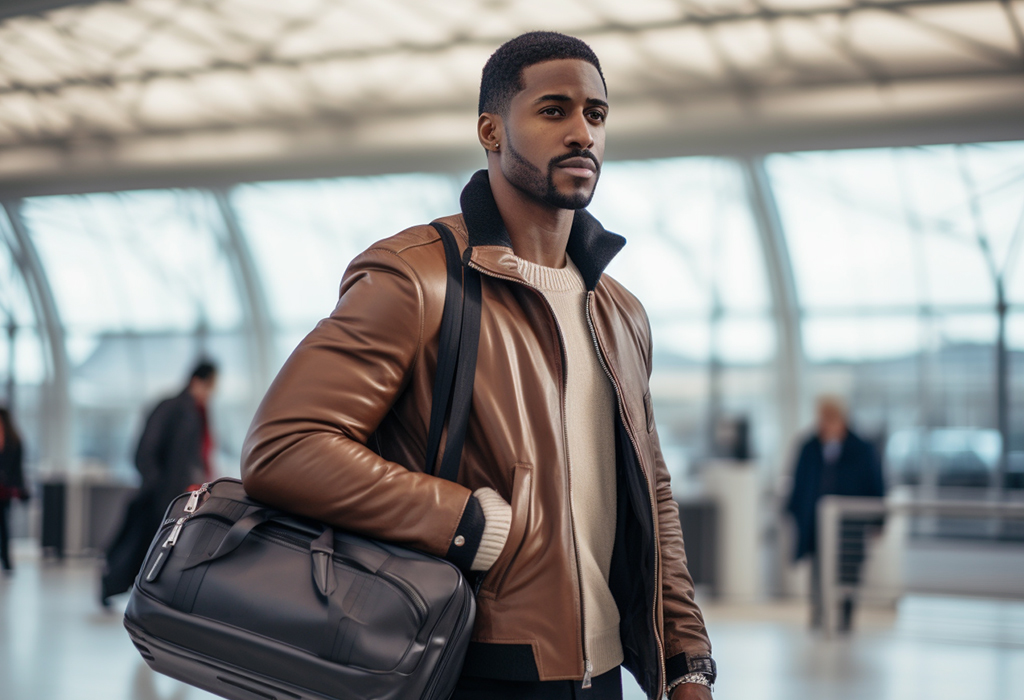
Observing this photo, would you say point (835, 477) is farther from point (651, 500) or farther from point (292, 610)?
point (292, 610)

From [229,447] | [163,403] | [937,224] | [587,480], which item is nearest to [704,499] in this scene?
[163,403]

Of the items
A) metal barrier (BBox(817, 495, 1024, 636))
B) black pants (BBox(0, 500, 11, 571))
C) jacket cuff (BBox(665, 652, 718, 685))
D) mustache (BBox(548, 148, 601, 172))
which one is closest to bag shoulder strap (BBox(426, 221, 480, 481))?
mustache (BBox(548, 148, 601, 172))

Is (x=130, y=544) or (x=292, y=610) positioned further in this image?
(x=130, y=544)

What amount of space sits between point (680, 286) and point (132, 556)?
481 inches

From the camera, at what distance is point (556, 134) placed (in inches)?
71.9

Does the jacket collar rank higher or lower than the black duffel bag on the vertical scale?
higher

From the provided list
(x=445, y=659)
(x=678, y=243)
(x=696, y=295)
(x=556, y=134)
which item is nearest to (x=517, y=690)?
(x=445, y=659)

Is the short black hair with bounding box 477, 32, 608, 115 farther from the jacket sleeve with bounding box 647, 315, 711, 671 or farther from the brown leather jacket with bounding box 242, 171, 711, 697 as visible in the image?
the jacket sleeve with bounding box 647, 315, 711, 671

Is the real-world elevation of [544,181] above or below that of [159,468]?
above

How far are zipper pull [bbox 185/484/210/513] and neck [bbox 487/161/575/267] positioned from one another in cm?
76

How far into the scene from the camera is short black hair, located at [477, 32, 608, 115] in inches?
73.5

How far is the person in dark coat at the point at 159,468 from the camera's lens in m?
8.28

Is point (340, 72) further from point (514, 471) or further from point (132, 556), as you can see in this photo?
point (514, 471)

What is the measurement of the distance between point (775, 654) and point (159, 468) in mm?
5537
